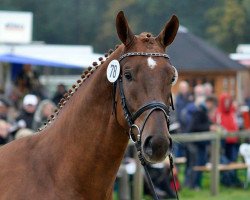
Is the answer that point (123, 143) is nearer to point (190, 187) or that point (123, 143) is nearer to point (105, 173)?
point (105, 173)

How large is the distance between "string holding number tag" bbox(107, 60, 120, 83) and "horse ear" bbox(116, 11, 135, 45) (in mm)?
155

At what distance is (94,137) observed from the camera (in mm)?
5652

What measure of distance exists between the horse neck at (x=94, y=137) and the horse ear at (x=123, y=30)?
0.41 ft

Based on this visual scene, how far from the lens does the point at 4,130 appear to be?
12156 millimetres

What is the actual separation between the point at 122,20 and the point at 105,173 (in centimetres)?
A: 101

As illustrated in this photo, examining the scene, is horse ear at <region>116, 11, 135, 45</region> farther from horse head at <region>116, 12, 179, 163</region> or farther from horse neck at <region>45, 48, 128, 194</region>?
horse neck at <region>45, 48, 128, 194</region>

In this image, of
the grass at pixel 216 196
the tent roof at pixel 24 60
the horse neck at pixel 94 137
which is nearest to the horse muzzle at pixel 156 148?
the horse neck at pixel 94 137

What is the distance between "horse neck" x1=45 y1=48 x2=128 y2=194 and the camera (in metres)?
5.61

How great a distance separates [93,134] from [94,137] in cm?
2

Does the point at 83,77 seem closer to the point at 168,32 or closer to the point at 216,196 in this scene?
the point at 168,32

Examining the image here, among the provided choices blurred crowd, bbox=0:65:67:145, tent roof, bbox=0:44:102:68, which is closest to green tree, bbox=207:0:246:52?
tent roof, bbox=0:44:102:68

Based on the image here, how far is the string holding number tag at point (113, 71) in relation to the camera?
5.48 m

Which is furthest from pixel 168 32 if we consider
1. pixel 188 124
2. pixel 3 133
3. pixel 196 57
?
pixel 196 57

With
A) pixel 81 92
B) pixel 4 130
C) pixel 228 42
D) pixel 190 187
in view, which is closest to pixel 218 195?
pixel 190 187
